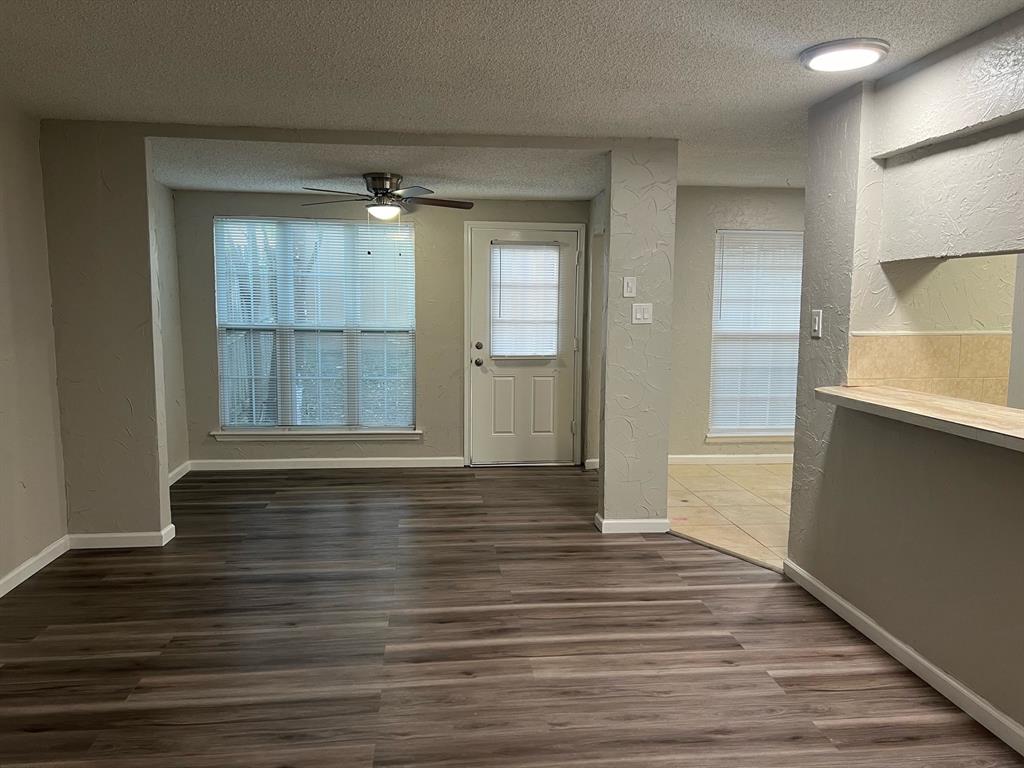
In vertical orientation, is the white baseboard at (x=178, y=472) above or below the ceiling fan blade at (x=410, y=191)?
below

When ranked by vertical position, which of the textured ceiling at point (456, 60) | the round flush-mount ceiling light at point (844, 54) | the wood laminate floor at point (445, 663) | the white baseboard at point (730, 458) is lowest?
the wood laminate floor at point (445, 663)

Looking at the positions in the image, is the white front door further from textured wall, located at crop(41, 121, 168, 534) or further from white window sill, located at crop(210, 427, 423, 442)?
textured wall, located at crop(41, 121, 168, 534)

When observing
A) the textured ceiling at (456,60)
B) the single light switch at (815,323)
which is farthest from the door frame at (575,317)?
the single light switch at (815,323)

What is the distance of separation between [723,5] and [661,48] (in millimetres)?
353

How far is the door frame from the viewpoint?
556 cm

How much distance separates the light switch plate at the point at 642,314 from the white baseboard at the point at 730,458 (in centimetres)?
206

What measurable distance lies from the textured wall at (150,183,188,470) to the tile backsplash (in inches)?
172

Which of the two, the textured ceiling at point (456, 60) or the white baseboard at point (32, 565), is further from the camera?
the white baseboard at point (32, 565)

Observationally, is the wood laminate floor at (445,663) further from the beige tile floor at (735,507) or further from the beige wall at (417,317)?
the beige wall at (417,317)

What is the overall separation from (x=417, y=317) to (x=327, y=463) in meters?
1.36

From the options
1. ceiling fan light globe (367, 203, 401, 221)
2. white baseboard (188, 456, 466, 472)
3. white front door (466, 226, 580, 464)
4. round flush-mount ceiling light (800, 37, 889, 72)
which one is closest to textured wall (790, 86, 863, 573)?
round flush-mount ceiling light (800, 37, 889, 72)

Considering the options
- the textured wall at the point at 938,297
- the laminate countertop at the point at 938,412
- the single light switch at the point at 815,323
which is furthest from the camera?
the single light switch at the point at 815,323

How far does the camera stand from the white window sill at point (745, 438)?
5.68 metres

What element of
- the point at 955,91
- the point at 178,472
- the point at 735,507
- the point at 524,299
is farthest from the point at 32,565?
the point at 955,91
